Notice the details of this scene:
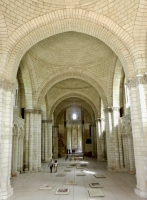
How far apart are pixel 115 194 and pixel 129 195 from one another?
23.1 inches

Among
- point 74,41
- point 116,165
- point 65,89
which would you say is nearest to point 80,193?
point 116,165

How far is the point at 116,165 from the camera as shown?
13.6 m

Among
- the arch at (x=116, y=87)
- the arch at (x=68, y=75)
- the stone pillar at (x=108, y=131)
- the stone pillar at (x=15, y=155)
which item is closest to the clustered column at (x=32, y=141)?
the arch at (x=68, y=75)

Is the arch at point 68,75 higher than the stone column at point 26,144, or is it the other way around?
the arch at point 68,75

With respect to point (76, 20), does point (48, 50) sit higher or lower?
higher

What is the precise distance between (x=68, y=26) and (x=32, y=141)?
30.4 feet

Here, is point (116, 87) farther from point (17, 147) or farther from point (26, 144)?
point (17, 147)

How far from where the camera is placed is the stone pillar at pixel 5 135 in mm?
7273

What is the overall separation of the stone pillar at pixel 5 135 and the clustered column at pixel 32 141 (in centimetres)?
615

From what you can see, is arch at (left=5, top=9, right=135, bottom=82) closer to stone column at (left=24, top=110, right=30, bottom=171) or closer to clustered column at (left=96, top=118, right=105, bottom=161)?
stone column at (left=24, top=110, right=30, bottom=171)

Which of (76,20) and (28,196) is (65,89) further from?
(28,196)

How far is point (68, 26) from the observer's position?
9.04 metres

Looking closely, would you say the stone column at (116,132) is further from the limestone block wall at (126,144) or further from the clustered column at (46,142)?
the clustered column at (46,142)

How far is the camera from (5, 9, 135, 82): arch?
8.15 m
